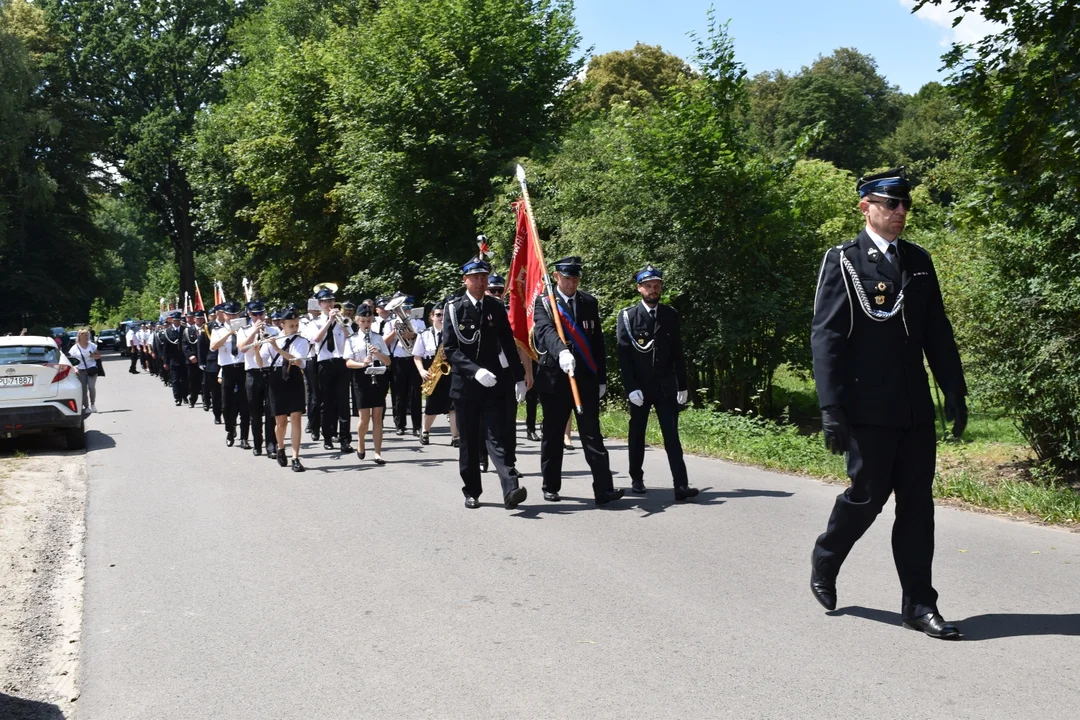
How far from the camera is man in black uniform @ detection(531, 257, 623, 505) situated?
9641mm

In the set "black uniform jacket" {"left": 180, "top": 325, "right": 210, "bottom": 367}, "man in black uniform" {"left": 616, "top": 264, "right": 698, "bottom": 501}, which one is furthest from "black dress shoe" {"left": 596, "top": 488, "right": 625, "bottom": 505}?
"black uniform jacket" {"left": 180, "top": 325, "right": 210, "bottom": 367}

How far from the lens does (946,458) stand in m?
16.8

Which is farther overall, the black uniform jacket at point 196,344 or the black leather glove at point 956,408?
the black uniform jacket at point 196,344

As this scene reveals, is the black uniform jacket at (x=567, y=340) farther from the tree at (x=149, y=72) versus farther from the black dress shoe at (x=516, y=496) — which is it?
the tree at (x=149, y=72)

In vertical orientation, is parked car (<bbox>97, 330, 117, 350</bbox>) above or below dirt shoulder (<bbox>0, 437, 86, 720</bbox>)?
above

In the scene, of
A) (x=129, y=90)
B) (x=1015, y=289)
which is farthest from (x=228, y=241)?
(x=1015, y=289)

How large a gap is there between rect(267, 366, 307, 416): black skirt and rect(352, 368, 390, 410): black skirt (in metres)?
0.69

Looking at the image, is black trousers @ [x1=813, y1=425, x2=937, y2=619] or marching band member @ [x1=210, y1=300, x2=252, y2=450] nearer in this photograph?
black trousers @ [x1=813, y1=425, x2=937, y2=619]

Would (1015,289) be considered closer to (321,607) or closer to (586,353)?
(586,353)

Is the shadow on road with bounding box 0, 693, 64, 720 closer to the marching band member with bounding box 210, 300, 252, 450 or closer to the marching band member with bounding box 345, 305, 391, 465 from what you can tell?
the marching band member with bounding box 345, 305, 391, 465

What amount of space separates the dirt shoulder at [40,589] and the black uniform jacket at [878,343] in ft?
13.3

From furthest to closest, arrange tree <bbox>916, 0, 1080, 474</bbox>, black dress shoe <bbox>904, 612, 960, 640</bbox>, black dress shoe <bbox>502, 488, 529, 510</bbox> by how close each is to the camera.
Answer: tree <bbox>916, 0, 1080, 474</bbox>, black dress shoe <bbox>502, 488, 529, 510</bbox>, black dress shoe <bbox>904, 612, 960, 640</bbox>

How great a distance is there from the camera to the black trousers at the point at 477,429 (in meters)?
9.45

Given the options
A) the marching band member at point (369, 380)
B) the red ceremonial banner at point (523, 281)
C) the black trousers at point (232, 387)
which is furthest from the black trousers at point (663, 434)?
the black trousers at point (232, 387)
